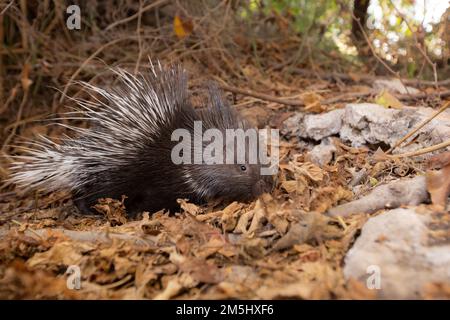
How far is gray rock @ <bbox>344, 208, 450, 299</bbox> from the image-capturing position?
198cm

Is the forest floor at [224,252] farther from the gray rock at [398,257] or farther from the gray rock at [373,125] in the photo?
the gray rock at [373,125]

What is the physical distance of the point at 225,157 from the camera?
13.1ft

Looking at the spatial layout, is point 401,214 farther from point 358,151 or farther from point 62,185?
point 62,185

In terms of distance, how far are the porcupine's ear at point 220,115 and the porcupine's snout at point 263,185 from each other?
591 mm

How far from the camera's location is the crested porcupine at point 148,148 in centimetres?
408

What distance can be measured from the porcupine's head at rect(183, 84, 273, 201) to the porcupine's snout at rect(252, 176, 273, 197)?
8 cm

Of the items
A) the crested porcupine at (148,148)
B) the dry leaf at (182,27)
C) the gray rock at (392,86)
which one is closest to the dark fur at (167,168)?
the crested porcupine at (148,148)

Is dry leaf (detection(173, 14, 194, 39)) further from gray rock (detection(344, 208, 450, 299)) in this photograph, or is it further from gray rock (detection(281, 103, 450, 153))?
gray rock (detection(344, 208, 450, 299))

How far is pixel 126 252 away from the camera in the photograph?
8.46 ft

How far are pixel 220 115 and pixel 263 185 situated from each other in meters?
0.83

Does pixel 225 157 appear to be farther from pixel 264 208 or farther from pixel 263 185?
pixel 264 208

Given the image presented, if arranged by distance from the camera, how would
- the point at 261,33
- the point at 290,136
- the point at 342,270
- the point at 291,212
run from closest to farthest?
the point at 342,270
the point at 291,212
the point at 290,136
the point at 261,33
